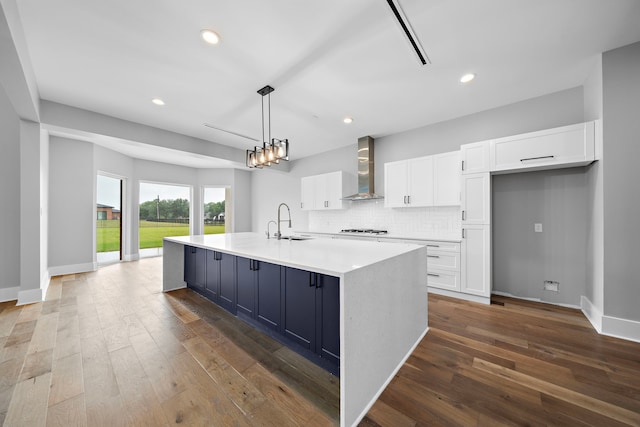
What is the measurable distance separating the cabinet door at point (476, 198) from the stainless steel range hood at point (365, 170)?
1.61 metres

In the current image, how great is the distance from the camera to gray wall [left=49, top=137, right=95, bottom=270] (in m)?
4.51

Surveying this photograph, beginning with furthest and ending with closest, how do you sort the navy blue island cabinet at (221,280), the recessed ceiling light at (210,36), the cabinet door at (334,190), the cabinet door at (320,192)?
the cabinet door at (320,192) < the cabinet door at (334,190) < the navy blue island cabinet at (221,280) < the recessed ceiling light at (210,36)

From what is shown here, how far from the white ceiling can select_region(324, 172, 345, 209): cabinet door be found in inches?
65.3

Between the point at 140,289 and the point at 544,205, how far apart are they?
606cm

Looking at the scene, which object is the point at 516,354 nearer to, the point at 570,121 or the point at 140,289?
the point at 570,121

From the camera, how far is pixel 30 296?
10.3ft

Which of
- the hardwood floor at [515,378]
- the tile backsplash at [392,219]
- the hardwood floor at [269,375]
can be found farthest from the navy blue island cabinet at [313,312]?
the tile backsplash at [392,219]

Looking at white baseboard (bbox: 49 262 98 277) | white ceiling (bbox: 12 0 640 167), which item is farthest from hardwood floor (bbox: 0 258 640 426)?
white ceiling (bbox: 12 0 640 167)

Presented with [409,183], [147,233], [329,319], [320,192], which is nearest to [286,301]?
[329,319]

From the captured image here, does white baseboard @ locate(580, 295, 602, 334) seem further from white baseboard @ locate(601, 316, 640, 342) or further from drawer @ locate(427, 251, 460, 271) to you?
drawer @ locate(427, 251, 460, 271)

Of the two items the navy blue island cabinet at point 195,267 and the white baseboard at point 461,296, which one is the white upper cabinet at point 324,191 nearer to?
the white baseboard at point 461,296

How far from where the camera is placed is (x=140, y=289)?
3719 mm

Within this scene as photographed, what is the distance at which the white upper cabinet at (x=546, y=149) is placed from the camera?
2.57m

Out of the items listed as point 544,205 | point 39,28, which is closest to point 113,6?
point 39,28
